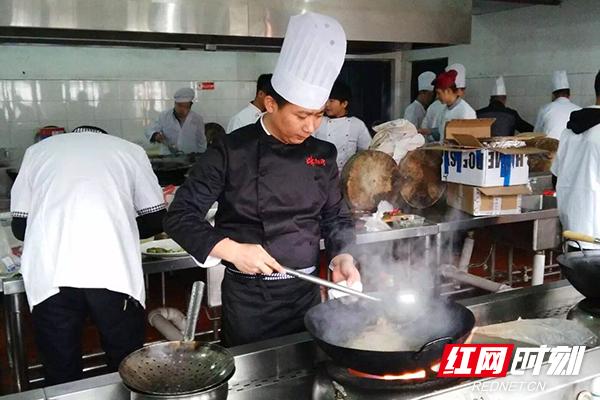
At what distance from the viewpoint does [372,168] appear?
3.11 metres

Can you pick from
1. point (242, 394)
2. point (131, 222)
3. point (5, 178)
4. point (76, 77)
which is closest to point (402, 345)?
point (242, 394)

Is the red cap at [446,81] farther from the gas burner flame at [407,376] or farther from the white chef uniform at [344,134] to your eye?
the gas burner flame at [407,376]

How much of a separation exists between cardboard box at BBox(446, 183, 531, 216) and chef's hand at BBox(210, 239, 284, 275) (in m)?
2.05

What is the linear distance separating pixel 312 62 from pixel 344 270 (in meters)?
0.60

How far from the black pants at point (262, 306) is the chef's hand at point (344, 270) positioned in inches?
5.5

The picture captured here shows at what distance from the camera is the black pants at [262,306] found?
1.78m

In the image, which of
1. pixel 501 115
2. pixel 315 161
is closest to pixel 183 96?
pixel 501 115

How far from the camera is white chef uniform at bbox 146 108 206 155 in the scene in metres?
5.86

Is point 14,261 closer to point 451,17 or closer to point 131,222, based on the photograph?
point 131,222

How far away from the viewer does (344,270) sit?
1683 mm

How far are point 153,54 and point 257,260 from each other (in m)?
5.17

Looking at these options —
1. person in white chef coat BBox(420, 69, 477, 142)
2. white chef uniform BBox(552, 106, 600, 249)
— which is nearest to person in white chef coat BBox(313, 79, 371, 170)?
person in white chef coat BBox(420, 69, 477, 142)

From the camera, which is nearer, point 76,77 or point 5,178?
point 5,178

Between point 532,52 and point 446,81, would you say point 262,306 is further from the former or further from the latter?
point 532,52
